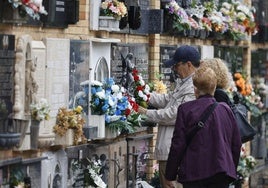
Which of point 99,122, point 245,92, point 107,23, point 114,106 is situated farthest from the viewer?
point 245,92

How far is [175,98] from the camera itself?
13.5 meters

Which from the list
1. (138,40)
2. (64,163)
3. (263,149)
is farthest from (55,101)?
(263,149)

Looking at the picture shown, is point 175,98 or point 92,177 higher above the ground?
point 175,98

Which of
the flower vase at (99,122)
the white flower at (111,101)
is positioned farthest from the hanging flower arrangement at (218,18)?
the flower vase at (99,122)

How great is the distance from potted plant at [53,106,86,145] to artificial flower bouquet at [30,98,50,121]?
0.67 metres

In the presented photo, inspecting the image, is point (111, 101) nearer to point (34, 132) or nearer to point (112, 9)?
point (112, 9)

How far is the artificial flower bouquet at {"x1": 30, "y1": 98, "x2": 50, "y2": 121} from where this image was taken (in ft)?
37.9

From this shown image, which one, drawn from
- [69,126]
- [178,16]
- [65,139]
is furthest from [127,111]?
[178,16]

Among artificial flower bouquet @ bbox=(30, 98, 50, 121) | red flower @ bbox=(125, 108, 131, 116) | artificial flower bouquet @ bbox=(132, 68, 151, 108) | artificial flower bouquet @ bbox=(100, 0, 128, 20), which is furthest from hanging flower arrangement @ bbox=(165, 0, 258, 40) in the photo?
artificial flower bouquet @ bbox=(30, 98, 50, 121)

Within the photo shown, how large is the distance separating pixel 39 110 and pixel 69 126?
0.95 meters

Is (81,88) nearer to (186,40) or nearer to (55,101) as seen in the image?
(55,101)

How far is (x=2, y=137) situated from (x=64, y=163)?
193cm

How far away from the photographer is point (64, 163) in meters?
12.9

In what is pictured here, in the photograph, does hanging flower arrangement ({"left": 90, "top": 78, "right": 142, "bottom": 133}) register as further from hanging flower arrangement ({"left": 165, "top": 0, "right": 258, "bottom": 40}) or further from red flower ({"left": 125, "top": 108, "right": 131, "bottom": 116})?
hanging flower arrangement ({"left": 165, "top": 0, "right": 258, "bottom": 40})
